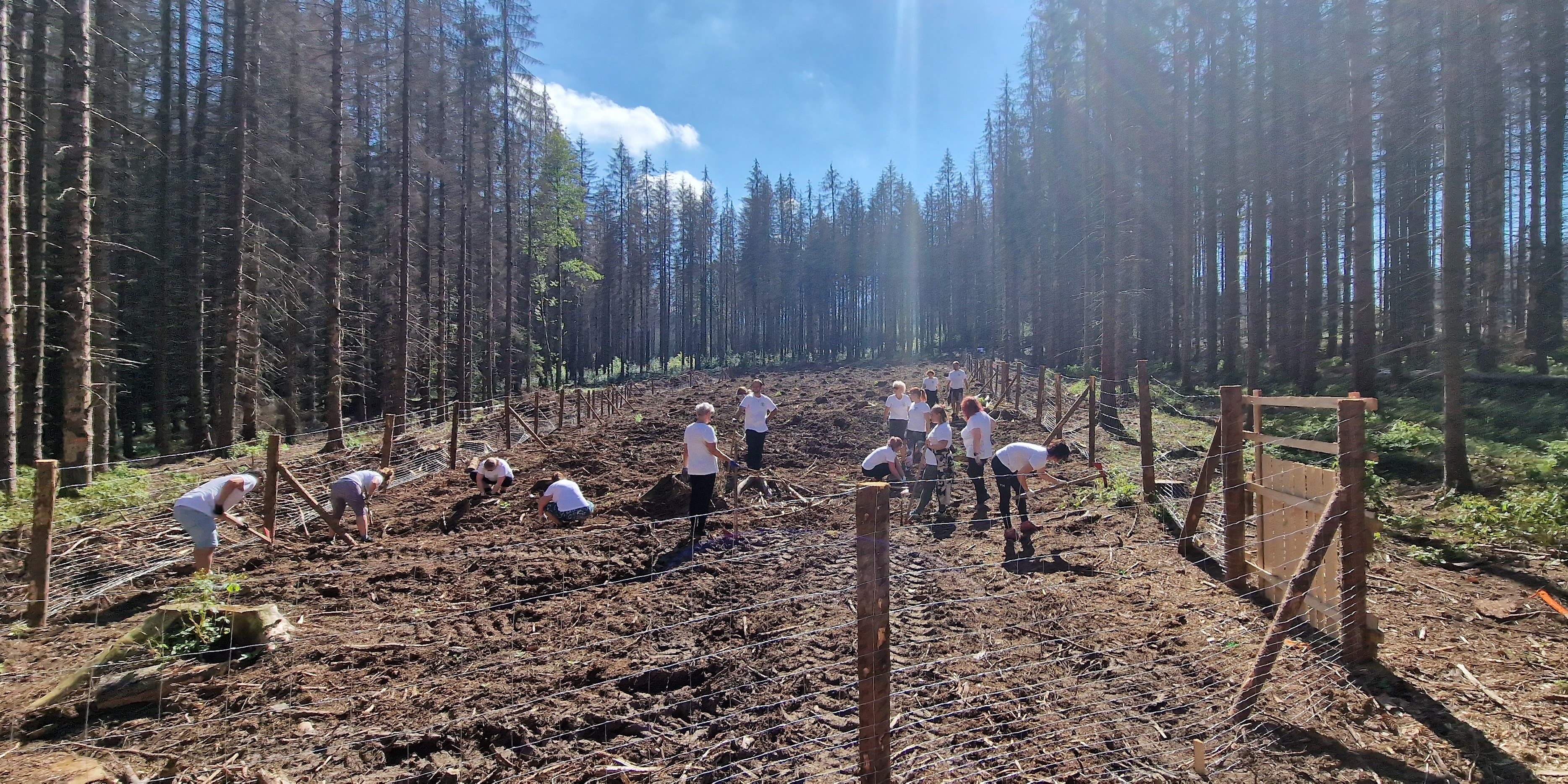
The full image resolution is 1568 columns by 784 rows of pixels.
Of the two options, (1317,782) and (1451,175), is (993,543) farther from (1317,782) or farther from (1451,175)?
(1451,175)

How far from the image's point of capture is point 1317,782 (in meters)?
3.24

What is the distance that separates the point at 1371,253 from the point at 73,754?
67.7 ft

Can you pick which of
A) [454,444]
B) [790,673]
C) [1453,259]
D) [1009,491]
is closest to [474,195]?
[454,444]

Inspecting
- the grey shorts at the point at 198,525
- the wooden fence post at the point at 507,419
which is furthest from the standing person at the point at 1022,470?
the wooden fence post at the point at 507,419

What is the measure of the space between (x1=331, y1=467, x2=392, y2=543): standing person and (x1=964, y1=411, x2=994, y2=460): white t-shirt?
7.33 metres

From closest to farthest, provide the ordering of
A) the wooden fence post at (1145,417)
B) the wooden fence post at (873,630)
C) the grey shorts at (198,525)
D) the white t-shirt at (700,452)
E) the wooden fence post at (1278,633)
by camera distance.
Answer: the wooden fence post at (873,630), the wooden fence post at (1278,633), the grey shorts at (198,525), the white t-shirt at (700,452), the wooden fence post at (1145,417)

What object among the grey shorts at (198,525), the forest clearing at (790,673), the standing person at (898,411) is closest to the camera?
the forest clearing at (790,673)

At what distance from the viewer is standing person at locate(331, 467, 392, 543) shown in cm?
828

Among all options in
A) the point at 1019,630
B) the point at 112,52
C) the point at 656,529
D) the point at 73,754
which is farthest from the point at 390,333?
the point at 1019,630

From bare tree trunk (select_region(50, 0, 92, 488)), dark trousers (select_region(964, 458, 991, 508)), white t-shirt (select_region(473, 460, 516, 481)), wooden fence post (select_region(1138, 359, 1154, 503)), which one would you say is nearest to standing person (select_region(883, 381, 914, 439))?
→ dark trousers (select_region(964, 458, 991, 508))

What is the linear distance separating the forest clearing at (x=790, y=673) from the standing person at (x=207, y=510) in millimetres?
525

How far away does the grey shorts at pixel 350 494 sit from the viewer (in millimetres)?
8273

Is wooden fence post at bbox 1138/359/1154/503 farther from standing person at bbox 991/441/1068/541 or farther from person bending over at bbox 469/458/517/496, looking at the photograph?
person bending over at bbox 469/458/517/496

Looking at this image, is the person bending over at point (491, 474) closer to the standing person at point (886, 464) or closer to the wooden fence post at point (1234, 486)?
the standing person at point (886, 464)
